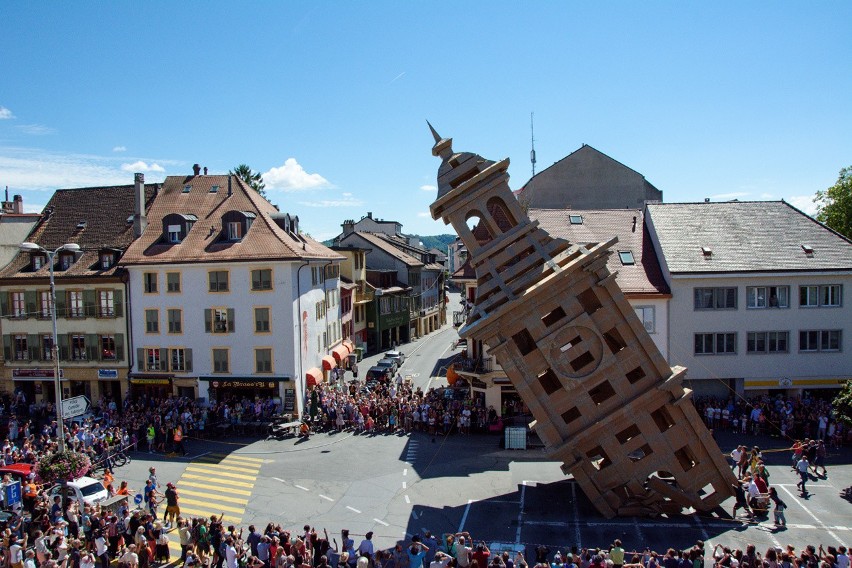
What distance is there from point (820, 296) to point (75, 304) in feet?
173

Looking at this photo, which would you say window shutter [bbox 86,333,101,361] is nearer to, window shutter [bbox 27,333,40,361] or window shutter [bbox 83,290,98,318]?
window shutter [bbox 83,290,98,318]

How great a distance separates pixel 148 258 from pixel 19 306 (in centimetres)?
1199

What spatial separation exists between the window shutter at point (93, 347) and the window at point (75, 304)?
72.4 inches

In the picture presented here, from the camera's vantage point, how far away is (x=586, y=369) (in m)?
26.0

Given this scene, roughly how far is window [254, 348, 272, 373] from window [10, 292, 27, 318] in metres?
19.2

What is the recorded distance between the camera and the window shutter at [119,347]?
48500 millimetres

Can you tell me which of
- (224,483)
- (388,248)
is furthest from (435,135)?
(388,248)

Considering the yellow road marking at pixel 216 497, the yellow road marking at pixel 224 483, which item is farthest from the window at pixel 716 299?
the yellow road marking at pixel 216 497

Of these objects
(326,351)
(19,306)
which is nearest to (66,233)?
(19,306)

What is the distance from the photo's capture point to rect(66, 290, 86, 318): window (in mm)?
49312

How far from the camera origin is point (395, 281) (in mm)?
83500

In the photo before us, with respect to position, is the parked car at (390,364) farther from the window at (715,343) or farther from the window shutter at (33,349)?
the window shutter at (33,349)

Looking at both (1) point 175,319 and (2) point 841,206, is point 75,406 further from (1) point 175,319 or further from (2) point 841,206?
(2) point 841,206

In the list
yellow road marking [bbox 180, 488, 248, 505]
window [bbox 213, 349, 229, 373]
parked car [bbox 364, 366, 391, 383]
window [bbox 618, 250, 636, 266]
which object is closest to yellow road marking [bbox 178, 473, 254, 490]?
yellow road marking [bbox 180, 488, 248, 505]
